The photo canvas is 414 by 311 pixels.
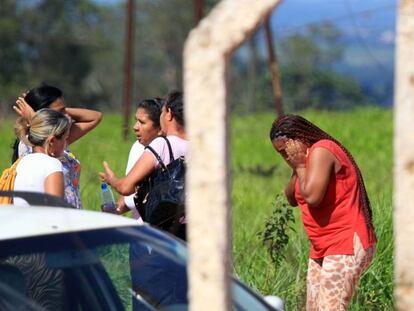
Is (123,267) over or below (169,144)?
below

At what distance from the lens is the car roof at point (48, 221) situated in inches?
177

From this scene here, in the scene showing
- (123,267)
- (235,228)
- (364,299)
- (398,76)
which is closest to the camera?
(398,76)

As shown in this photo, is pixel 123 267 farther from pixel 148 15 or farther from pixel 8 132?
pixel 148 15

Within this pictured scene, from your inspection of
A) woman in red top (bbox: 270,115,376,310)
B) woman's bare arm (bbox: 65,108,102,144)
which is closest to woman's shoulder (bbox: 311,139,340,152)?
woman in red top (bbox: 270,115,376,310)

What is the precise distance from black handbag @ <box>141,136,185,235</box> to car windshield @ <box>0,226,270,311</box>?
150 cm

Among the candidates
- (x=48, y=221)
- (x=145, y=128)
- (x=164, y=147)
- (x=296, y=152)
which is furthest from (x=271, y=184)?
(x=48, y=221)

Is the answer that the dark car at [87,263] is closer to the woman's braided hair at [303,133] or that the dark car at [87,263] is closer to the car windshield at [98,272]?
the car windshield at [98,272]

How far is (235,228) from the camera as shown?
1040 cm

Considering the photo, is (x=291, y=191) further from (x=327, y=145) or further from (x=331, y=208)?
(x=327, y=145)

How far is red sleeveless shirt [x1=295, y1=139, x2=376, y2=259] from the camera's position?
6.34 m

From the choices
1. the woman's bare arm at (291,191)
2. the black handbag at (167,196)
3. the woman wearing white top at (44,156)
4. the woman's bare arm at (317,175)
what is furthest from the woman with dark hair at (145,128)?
the woman's bare arm at (317,175)

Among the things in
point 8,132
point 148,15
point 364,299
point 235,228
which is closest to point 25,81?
point 148,15

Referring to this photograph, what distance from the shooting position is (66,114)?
713 centimetres

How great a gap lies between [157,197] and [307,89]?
39.5m
